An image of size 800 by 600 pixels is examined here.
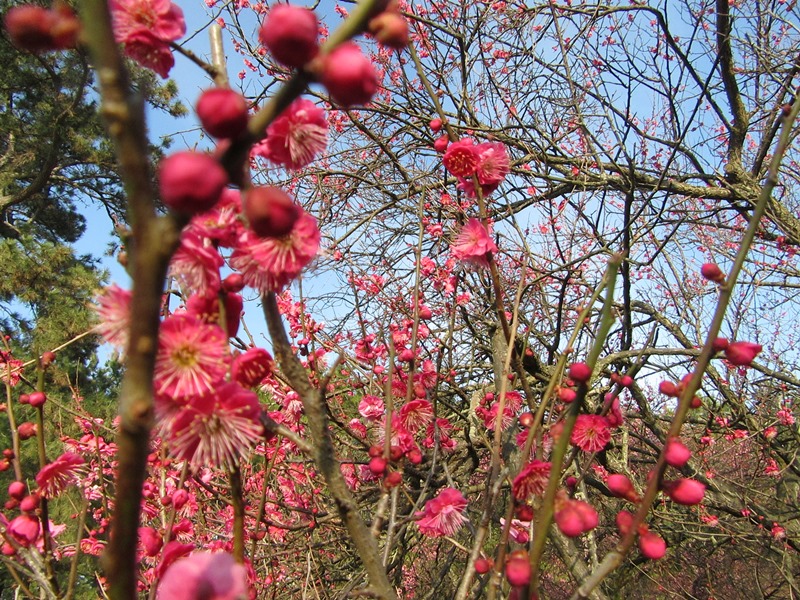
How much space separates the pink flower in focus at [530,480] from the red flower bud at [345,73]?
78cm

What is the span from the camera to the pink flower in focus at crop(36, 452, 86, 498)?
1206 mm

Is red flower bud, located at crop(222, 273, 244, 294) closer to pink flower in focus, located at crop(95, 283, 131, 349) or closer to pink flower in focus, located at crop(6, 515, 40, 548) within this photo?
pink flower in focus, located at crop(95, 283, 131, 349)

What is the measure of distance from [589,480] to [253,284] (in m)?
3.26

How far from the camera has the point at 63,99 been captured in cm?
990

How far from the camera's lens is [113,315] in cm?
80

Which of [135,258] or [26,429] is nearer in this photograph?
[135,258]

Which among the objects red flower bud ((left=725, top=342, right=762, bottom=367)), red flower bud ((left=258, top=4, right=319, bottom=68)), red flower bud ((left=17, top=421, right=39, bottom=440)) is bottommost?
red flower bud ((left=17, top=421, right=39, bottom=440))

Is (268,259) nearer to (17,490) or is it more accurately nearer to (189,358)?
(189,358)

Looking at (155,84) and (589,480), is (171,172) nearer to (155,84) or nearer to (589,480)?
(589,480)

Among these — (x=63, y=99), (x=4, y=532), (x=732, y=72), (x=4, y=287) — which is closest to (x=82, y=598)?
(x=4, y=287)

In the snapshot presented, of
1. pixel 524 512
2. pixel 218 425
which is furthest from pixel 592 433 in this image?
pixel 218 425

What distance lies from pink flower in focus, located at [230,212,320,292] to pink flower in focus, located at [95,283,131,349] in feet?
0.57

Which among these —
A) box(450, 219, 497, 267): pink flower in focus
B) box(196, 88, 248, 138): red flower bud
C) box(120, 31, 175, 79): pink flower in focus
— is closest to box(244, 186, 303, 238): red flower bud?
box(196, 88, 248, 138): red flower bud

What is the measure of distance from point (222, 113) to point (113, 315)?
54 cm
